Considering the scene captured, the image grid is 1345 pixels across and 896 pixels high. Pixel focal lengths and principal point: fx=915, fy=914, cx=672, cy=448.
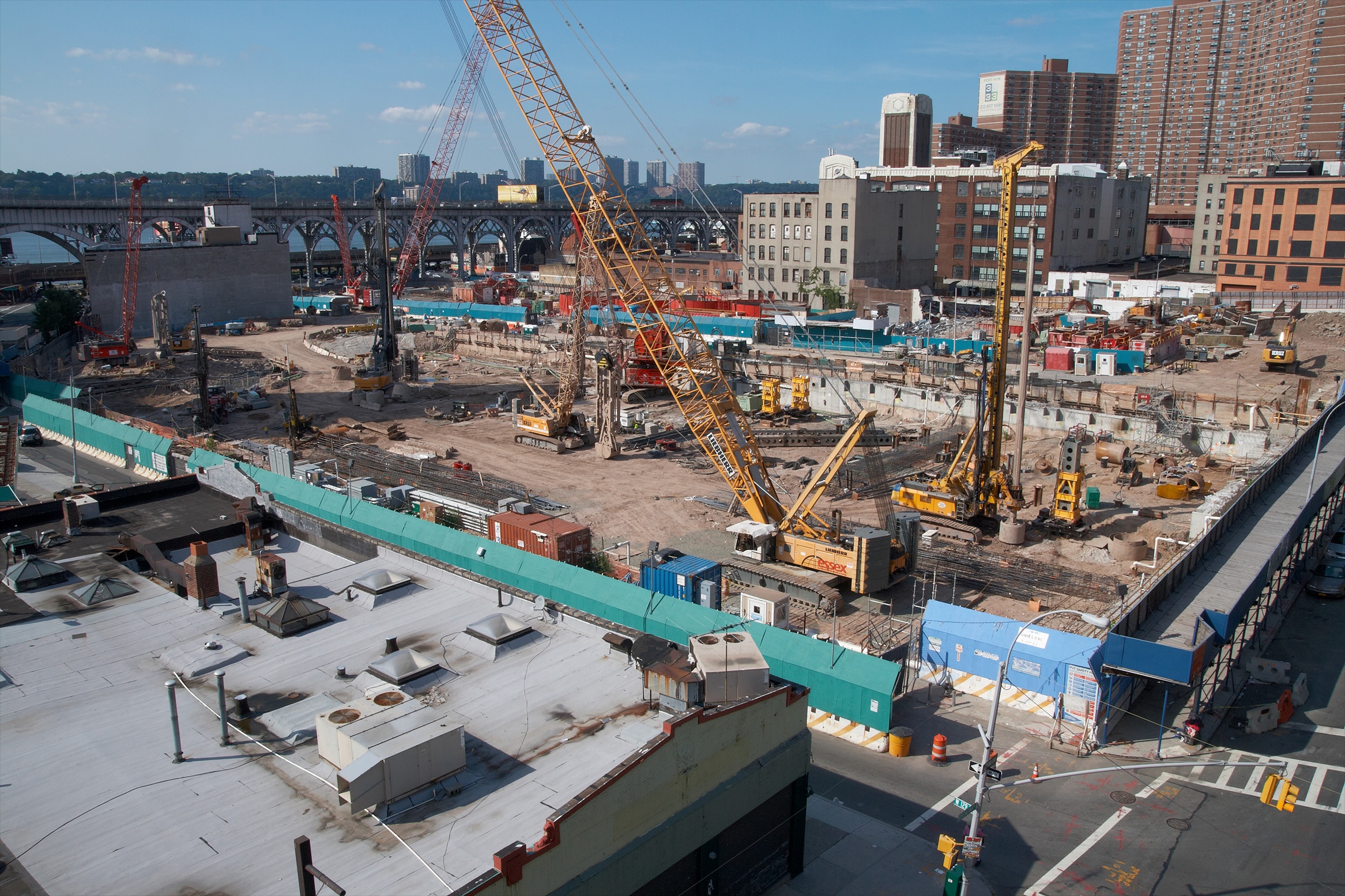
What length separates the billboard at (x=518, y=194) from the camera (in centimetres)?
17288


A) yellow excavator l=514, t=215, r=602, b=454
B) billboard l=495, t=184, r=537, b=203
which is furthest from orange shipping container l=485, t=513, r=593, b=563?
billboard l=495, t=184, r=537, b=203

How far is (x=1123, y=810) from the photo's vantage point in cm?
2033

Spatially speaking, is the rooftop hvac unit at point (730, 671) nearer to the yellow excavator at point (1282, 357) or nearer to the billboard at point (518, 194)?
the yellow excavator at point (1282, 357)

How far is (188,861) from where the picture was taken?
42.3 feet

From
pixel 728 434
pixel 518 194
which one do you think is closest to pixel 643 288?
pixel 728 434

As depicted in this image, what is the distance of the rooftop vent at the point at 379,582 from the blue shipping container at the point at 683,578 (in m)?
8.34

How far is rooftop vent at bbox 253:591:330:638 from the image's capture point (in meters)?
20.1

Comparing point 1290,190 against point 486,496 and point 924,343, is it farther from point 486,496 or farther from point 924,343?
point 486,496

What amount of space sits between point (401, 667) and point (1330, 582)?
32.2 metres

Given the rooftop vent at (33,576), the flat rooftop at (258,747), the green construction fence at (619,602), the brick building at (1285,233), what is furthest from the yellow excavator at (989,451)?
the brick building at (1285,233)

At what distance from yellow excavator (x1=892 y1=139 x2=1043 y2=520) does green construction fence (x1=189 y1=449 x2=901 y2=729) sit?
648 inches

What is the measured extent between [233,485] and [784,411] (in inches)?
1413

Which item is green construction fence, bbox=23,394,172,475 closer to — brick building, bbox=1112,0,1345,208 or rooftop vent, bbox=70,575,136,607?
rooftop vent, bbox=70,575,136,607

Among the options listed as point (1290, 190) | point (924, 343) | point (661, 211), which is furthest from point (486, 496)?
point (661, 211)
